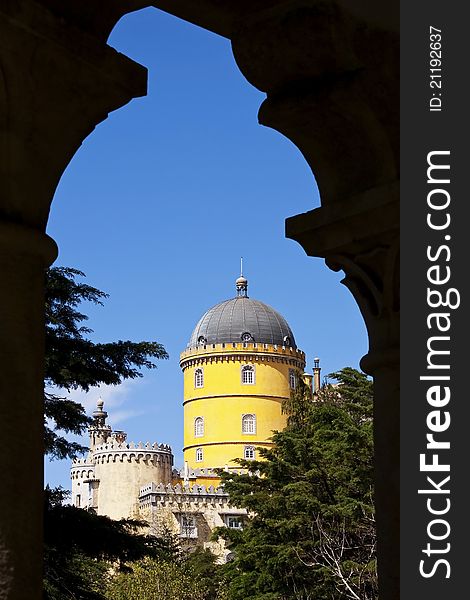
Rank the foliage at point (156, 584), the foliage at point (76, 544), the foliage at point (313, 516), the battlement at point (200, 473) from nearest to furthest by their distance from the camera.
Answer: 1. the foliage at point (76, 544)
2. the foliage at point (313, 516)
3. the foliage at point (156, 584)
4. the battlement at point (200, 473)

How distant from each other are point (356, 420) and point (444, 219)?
958 inches

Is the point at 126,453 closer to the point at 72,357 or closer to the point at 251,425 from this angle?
the point at 251,425

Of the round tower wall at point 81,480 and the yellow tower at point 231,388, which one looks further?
the round tower wall at point 81,480

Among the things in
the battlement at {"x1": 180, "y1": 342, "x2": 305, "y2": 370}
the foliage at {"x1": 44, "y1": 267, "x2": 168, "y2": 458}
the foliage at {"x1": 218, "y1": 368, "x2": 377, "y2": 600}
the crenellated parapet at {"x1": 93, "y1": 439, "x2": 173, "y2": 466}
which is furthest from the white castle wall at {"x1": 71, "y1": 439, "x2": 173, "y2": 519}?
the foliage at {"x1": 44, "y1": 267, "x2": 168, "y2": 458}

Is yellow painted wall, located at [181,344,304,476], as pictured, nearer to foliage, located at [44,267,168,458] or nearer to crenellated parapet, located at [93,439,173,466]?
crenellated parapet, located at [93,439,173,466]

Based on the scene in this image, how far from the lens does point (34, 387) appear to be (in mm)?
2809

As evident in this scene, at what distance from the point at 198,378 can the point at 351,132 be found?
6203 centimetres

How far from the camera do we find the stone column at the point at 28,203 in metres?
2.70

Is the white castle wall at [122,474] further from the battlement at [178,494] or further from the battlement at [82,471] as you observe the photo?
the battlement at [178,494]

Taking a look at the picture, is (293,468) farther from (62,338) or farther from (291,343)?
(291,343)

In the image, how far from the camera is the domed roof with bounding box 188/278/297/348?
213 feet

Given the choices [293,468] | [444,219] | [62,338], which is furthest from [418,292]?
[293,468]

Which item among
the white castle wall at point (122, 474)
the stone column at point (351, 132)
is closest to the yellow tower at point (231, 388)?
the white castle wall at point (122, 474)

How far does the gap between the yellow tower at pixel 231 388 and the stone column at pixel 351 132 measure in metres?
60.0
